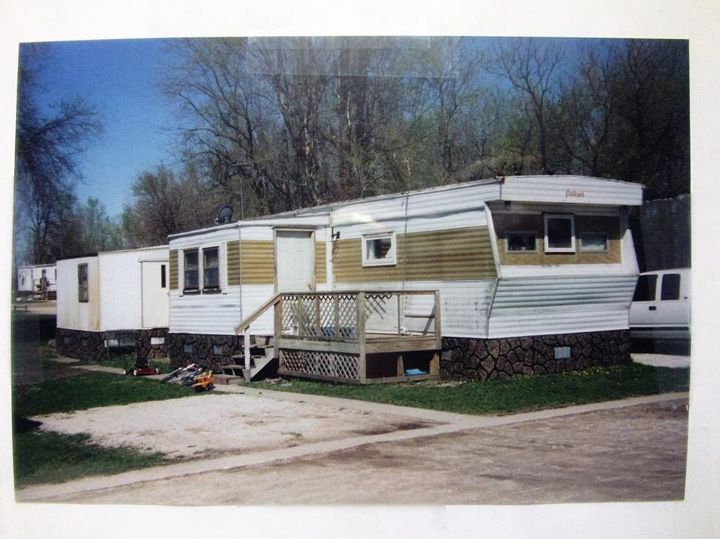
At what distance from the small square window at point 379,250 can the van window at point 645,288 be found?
3.63 m

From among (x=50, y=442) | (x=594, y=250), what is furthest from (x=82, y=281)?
(x=594, y=250)

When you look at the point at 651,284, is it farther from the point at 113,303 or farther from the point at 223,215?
the point at 113,303

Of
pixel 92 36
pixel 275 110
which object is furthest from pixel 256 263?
pixel 92 36

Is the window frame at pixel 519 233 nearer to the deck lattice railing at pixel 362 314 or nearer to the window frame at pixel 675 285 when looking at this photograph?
the deck lattice railing at pixel 362 314

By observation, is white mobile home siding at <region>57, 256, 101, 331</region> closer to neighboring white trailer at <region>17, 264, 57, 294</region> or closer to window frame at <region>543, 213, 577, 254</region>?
neighboring white trailer at <region>17, 264, 57, 294</region>

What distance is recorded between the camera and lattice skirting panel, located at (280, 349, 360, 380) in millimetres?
11484

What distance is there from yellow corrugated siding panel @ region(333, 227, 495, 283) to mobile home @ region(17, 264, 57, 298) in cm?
518

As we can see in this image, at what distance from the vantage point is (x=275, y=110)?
9.32 meters

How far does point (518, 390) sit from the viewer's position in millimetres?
10031

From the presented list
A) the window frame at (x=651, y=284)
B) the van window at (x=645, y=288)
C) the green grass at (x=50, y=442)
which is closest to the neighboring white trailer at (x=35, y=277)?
the green grass at (x=50, y=442)

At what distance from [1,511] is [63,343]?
229cm

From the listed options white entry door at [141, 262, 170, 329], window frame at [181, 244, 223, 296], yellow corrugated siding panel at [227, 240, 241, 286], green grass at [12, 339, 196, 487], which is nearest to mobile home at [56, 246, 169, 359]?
white entry door at [141, 262, 170, 329]

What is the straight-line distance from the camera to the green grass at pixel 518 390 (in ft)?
A: 29.7

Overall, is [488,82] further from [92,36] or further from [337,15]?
[92,36]
